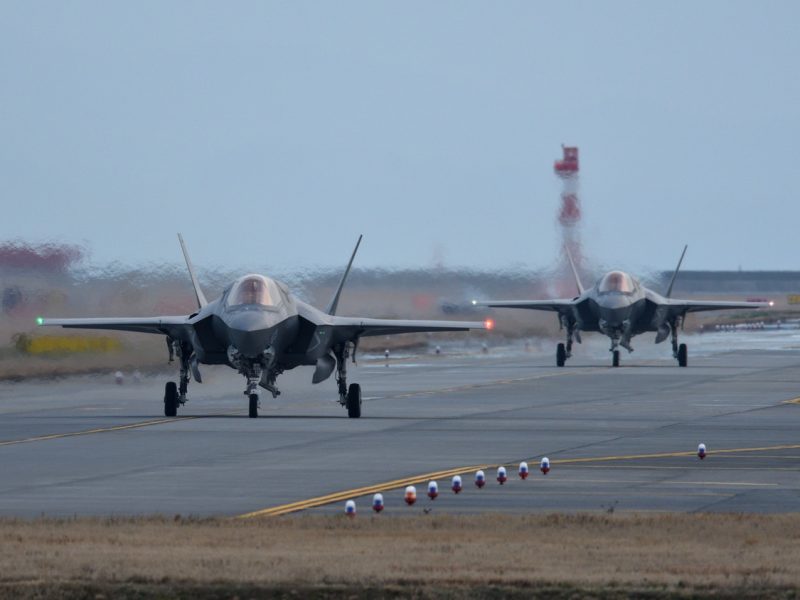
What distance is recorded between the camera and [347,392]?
31062mm

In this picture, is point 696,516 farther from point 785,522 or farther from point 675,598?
point 675,598

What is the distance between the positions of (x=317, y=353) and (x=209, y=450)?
8.09 metres

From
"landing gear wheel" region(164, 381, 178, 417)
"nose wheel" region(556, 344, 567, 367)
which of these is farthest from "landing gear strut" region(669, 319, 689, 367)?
"landing gear wheel" region(164, 381, 178, 417)

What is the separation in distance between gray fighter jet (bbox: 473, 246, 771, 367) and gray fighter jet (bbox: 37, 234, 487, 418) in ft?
61.1

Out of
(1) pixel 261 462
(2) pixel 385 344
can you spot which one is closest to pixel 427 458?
(1) pixel 261 462

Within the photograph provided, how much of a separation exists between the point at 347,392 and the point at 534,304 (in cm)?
2453

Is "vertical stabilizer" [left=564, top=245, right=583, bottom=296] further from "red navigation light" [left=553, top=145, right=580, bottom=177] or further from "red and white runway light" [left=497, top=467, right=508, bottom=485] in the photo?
"red and white runway light" [left=497, top=467, right=508, bottom=485]

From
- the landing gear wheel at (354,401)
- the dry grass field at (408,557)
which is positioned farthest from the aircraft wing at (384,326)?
the dry grass field at (408,557)

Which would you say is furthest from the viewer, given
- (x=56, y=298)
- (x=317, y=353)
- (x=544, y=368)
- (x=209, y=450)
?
(x=544, y=368)

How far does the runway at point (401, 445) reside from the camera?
17734 millimetres

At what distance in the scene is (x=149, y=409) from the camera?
33375 millimetres

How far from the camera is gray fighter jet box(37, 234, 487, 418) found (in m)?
30.0

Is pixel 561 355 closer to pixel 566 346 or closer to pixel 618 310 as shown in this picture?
pixel 566 346

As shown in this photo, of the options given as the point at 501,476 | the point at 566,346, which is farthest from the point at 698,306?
the point at 501,476
